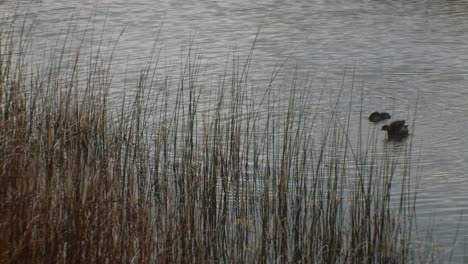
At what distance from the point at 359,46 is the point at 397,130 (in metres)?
3.61

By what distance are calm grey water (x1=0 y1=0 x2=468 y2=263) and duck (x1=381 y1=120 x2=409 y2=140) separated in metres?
0.18

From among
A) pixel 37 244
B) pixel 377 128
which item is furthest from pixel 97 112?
pixel 377 128

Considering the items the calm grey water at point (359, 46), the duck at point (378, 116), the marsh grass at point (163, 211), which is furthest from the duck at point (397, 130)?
the marsh grass at point (163, 211)

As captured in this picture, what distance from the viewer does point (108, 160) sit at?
185 inches

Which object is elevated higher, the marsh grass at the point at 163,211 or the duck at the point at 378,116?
the marsh grass at the point at 163,211

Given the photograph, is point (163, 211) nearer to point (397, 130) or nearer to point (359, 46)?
point (397, 130)

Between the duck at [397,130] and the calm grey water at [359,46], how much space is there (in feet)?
0.59

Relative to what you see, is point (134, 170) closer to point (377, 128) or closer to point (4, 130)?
point (4, 130)

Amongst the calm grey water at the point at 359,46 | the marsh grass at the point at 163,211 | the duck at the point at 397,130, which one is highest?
the marsh grass at the point at 163,211

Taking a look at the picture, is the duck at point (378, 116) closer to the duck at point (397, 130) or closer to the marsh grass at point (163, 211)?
the duck at point (397, 130)

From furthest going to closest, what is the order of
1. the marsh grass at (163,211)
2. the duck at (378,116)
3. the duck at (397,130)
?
1. the duck at (378,116)
2. the duck at (397,130)
3. the marsh grass at (163,211)

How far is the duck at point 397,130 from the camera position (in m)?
7.00

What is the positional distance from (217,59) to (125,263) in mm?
6040

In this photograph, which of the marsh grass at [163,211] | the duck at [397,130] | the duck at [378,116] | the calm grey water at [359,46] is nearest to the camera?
the marsh grass at [163,211]
